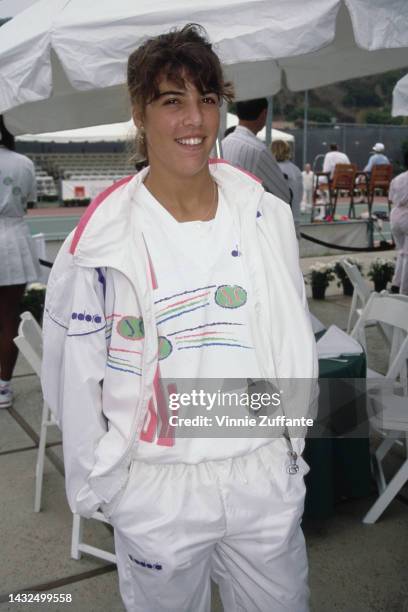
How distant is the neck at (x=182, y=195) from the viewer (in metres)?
1.81

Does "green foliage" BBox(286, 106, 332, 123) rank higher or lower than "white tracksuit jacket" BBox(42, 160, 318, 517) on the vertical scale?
higher

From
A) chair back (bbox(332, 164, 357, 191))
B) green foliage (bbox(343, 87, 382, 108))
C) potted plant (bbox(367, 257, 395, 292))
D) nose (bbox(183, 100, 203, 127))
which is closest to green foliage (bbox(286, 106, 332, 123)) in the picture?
green foliage (bbox(343, 87, 382, 108))

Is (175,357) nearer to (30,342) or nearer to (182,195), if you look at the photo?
(182,195)

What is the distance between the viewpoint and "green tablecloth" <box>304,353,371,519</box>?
3205 millimetres

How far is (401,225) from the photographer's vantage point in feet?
20.7

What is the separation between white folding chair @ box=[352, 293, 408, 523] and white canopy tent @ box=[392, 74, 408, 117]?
107 cm

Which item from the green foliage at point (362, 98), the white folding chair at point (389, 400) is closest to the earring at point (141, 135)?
the white folding chair at point (389, 400)

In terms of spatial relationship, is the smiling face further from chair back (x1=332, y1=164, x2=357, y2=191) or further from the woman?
chair back (x1=332, y1=164, x2=357, y2=191)

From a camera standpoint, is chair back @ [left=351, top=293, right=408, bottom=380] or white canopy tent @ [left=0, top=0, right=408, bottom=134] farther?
chair back @ [left=351, top=293, right=408, bottom=380]

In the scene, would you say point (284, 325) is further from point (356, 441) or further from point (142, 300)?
point (356, 441)

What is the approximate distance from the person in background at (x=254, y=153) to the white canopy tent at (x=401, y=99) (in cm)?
91

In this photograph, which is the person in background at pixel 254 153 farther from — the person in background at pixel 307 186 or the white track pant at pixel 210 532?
the person in background at pixel 307 186

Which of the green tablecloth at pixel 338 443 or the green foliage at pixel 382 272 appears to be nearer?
the green tablecloth at pixel 338 443

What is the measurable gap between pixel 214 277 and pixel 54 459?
292 centimetres
